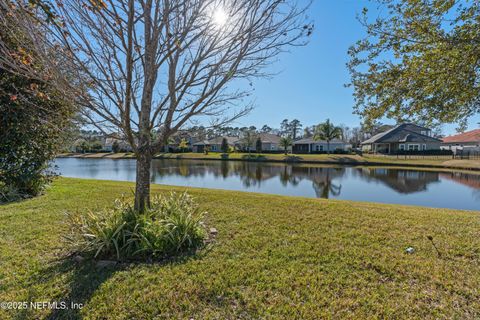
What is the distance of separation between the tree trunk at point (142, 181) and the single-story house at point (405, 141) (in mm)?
41291

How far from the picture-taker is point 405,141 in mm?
36844

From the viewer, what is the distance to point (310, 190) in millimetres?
13070

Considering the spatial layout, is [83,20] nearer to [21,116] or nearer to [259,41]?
[259,41]

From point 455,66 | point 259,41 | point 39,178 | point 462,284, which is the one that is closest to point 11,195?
point 39,178

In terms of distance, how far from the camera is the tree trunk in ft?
12.6

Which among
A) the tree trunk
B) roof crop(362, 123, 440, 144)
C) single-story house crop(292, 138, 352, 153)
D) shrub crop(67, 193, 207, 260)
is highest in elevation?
roof crop(362, 123, 440, 144)

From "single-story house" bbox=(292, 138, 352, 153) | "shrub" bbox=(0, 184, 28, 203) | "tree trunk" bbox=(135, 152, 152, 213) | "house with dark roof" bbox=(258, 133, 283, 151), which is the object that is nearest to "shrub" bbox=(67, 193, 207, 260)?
"tree trunk" bbox=(135, 152, 152, 213)

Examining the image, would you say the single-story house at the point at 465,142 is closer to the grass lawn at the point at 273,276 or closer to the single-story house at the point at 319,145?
the single-story house at the point at 319,145

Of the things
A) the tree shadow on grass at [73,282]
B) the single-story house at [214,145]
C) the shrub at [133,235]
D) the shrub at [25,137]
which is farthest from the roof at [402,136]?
the tree shadow on grass at [73,282]

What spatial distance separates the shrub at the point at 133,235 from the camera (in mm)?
3412

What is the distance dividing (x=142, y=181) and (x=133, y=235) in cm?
89

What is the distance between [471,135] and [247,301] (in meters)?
56.7

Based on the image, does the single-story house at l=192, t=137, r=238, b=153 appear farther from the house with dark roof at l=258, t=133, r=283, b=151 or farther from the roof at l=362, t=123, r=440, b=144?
the roof at l=362, t=123, r=440, b=144

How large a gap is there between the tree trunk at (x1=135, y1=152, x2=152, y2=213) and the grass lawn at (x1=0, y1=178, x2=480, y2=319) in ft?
3.61
